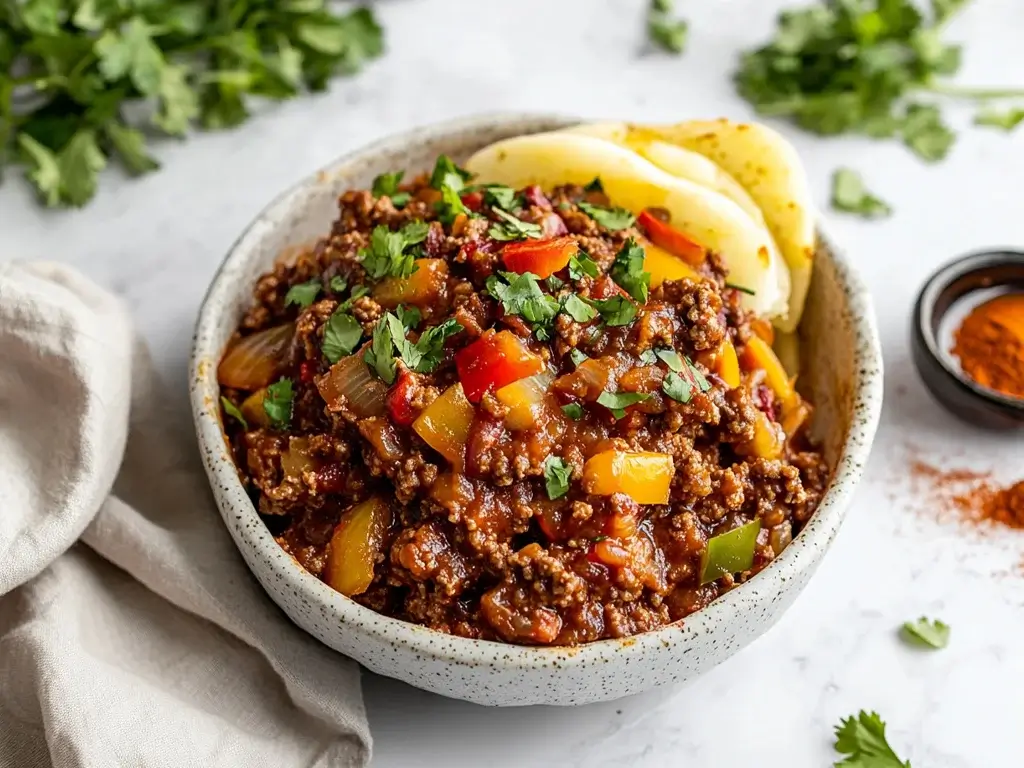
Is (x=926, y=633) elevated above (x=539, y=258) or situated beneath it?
situated beneath

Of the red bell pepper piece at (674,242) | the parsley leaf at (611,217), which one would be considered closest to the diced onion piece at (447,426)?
the parsley leaf at (611,217)

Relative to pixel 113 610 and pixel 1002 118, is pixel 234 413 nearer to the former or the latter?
pixel 113 610

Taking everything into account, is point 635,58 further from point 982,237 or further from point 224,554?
point 224,554

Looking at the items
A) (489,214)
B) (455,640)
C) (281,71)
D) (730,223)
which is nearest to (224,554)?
(455,640)

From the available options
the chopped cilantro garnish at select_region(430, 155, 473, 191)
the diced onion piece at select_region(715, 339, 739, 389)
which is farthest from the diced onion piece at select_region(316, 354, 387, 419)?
the diced onion piece at select_region(715, 339, 739, 389)

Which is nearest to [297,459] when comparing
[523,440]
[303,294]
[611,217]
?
[303,294]

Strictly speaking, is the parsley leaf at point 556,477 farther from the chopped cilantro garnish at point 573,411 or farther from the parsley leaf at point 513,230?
the parsley leaf at point 513,230
